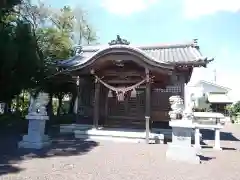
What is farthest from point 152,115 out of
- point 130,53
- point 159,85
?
point 130,53

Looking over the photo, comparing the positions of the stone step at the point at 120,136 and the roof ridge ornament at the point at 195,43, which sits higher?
the roof ridge ornament at the point at 195,43

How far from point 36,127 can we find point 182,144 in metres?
4.77

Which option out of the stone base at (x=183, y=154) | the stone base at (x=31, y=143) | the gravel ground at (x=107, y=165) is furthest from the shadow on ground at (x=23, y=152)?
the stone base at (x=183, y=154)

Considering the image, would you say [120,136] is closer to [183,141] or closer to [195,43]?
[183,141]

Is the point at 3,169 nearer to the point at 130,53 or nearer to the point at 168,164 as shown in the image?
the point at 168,164

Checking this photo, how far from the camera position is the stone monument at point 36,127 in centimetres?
805

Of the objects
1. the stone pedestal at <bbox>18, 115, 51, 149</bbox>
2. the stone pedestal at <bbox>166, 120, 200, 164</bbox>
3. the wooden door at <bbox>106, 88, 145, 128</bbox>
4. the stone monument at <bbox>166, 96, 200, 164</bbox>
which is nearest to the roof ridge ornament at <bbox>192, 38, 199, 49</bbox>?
the wooden door at <bbox>106, 88, 145, 128</bbox>

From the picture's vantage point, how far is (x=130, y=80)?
12086mm

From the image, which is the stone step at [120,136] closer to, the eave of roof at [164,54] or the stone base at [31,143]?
the stone base at [31,143]

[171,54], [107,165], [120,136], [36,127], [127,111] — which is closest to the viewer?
[107,165]

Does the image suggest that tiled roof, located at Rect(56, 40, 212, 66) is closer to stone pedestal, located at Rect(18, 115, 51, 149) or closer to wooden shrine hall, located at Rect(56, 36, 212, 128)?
wooden shrine hall, located at Rect(56, 36, 212, 128)

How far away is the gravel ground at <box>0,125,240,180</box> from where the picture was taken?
205 inches

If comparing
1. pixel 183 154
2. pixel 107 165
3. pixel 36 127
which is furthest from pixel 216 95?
pixel 107 165

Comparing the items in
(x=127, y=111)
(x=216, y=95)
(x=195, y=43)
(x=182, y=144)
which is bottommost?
(x=182, y=144)
